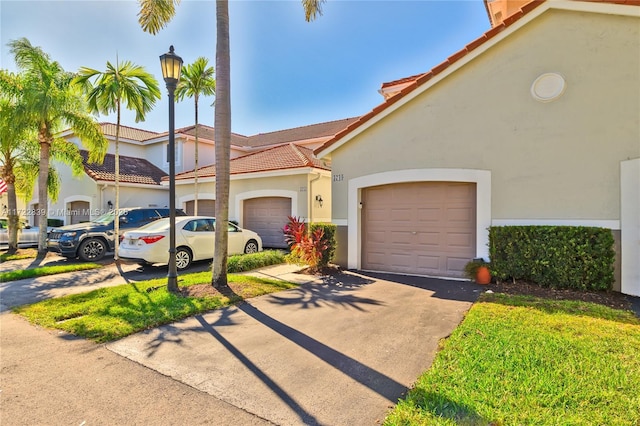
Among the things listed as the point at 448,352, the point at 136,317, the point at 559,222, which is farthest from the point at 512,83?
the point at 136,317

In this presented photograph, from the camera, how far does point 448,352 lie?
4.07 meters

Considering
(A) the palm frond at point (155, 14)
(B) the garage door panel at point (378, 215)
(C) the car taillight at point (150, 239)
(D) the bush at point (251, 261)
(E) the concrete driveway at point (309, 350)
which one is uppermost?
(A) the palm frond at point (155, 14)

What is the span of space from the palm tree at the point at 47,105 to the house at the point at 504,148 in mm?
9800

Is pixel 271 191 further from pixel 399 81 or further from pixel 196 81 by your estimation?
pixel 399 81

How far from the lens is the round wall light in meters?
7.49

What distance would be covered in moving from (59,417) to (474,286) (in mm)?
7528

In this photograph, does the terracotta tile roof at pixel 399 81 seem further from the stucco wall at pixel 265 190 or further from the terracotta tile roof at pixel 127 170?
the terracotta tile roof at pixel 127 170

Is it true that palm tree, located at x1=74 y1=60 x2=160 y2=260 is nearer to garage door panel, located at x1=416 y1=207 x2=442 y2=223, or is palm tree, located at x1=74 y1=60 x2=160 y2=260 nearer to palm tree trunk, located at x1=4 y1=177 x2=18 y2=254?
palm tree trunk, located at x1=4 y1=177 x2=18 y2=254

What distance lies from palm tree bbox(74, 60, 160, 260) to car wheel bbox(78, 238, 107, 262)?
867 millimetres

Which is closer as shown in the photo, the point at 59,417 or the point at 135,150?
the point at 59,417

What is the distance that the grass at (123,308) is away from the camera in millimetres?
5148

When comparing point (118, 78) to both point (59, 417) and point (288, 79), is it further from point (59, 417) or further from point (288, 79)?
point (59, 417)

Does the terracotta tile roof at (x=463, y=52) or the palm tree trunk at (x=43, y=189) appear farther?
the palm tree trunk at (x=43, y=189)

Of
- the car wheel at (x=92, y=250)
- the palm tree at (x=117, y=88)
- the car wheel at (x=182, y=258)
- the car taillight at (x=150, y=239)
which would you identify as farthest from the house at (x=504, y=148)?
the car wheel at (x=92, y=250)
